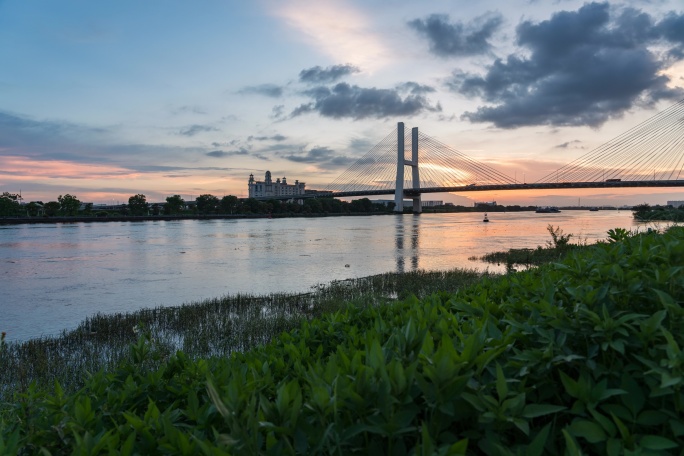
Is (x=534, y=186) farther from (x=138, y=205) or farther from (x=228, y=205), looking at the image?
(x=138, y=205)

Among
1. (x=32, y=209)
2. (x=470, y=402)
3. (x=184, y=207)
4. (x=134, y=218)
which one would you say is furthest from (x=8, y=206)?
(x=470, y=402)

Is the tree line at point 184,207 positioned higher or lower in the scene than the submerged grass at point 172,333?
higher

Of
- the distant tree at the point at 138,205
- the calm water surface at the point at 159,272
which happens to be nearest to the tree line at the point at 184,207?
the distant tree at the point at 138,205

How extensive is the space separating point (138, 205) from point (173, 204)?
9352 mm

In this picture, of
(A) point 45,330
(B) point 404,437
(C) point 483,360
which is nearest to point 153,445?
(B) point 404,437

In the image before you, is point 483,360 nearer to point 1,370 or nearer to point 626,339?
point 626,339

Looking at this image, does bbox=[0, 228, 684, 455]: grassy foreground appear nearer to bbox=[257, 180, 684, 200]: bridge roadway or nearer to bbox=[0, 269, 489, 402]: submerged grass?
bbox=[0, 269, 489, 402]: submerged grass

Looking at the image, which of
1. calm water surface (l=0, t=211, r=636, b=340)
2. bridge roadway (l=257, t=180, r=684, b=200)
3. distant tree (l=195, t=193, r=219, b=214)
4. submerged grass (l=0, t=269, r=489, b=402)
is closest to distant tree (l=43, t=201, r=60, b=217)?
distant tree (l=195, t=193, r=219, b=214)

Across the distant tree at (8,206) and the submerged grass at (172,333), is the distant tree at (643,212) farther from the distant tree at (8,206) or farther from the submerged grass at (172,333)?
the distant tree at (8,206)

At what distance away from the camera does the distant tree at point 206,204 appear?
133625 millimetres

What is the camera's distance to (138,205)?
414ft

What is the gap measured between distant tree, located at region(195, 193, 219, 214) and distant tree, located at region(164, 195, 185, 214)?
17.8 feet

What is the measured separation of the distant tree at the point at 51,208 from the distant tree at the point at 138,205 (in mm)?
17642

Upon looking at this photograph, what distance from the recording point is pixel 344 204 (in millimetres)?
153875
